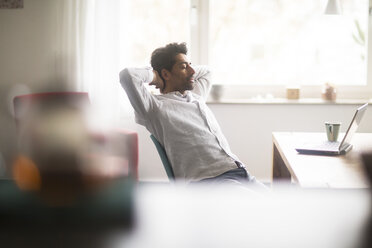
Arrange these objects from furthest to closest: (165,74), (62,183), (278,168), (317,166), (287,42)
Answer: (287,42) < (278,168) < (165,74) < (317,166) < (62,183)

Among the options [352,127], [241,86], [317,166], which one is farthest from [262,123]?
[317,166]

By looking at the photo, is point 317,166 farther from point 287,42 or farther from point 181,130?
→ point 287,42

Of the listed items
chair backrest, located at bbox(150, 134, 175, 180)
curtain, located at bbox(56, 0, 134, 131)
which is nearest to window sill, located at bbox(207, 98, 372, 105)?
curtain, located at bbox(56, 0, 134, 131)

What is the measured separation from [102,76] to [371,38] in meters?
2.12

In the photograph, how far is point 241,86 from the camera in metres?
3.63

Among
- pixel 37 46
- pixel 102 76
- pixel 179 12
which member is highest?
pixel 179 12

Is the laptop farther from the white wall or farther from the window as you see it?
the window

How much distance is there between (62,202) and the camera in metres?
0.16

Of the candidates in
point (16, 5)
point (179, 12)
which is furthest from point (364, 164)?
Result: point (16, 5)

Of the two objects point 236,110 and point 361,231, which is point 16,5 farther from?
point 361,231

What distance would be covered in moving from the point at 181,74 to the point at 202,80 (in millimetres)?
424

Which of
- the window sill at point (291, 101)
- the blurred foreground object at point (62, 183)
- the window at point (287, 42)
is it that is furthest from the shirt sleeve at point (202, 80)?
the blurred foreground object at point (62, 183)

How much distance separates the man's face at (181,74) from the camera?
6.53 ft

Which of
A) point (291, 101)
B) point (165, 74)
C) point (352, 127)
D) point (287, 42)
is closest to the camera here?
point (352, 127)
